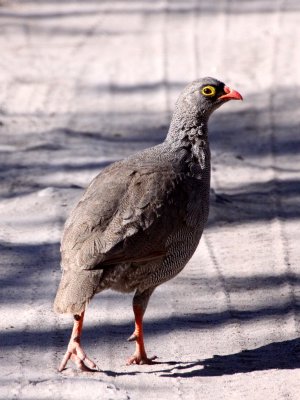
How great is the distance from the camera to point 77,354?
6.67 metres

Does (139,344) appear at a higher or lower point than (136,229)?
lower

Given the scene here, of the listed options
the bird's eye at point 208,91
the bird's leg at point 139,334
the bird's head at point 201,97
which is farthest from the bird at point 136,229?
the bird's eye at point 208,91

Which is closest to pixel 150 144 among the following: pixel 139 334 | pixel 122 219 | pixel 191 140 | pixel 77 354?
pixel 191 140

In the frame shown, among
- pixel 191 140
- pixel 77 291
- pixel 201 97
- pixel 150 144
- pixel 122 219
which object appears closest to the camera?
pixel 77 291

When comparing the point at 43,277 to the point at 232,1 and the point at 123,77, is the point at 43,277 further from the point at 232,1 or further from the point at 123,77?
the point at 232,1

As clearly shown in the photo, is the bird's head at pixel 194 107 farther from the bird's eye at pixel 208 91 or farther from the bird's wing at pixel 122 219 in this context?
the bird's wing at pixel 122 219

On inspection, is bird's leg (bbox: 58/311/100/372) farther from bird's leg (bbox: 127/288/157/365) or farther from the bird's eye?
the bird's eye

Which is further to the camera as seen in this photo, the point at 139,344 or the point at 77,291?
the point at 139,344

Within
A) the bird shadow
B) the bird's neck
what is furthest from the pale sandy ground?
the bird's neck

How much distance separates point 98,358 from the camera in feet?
23.0

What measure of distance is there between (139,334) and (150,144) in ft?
19.9

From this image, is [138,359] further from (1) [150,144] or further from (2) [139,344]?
(1) [150,144]

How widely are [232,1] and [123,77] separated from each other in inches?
213

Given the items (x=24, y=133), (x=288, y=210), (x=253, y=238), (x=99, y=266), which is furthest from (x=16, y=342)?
(x=24, y=133)
